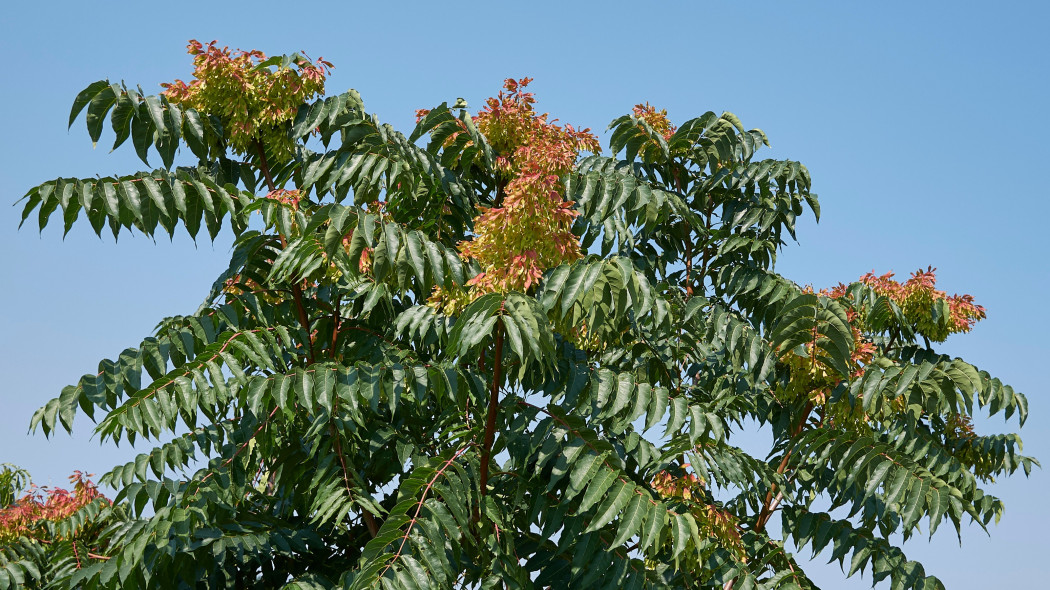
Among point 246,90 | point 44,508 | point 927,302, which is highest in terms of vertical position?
point 927,302

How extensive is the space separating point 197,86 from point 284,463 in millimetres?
2014

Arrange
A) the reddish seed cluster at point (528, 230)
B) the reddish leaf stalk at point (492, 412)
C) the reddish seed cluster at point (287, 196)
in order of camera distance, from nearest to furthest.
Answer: the reddish seed cluster at point (528, 230)
the reddish leaf stalk at point (492, 412)
the reddish seed cluster at point (287, 196)

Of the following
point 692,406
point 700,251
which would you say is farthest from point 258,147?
point 700,251

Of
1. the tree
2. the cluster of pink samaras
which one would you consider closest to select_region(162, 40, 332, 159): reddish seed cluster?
the tree

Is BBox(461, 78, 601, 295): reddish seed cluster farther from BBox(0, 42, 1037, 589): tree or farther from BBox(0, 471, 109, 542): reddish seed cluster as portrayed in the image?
BBox(0, 471, 109, 542): reddish seed cluster

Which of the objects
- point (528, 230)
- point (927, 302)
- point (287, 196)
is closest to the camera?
point (528, 230)

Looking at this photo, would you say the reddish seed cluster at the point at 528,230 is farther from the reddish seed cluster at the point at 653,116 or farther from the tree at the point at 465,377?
the reddish seed cluster at the point at 653,116

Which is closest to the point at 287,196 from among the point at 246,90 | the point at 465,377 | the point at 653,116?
the point at 246,90

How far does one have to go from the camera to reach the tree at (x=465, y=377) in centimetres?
413

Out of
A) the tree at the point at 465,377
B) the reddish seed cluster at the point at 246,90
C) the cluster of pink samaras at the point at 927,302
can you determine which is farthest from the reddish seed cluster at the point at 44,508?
the cluster of pink samaras at the point at 927,302

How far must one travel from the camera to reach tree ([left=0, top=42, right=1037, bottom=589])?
4133mm

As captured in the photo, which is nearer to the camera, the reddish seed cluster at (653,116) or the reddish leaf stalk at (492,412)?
the reddish leaf stalk at (492,412)

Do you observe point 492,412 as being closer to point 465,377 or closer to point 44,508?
point 465,377

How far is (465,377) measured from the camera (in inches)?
173
